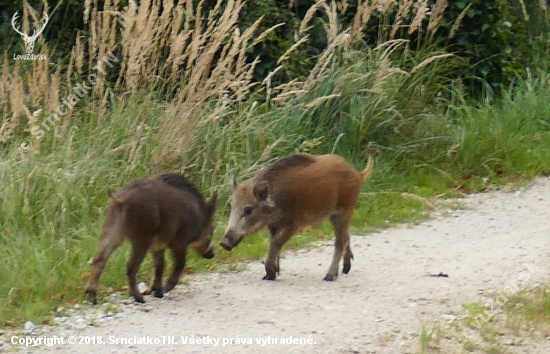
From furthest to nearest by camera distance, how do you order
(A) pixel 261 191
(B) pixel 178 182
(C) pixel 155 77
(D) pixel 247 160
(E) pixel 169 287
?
(C) pixel 155 77, (D) pixel 247 160, (A) pixel 261 191, (B) pixel 178 182, (E) pixel 169 287

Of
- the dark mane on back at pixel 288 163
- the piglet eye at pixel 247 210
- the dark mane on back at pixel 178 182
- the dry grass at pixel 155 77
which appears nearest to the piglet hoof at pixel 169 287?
the dark mane on back at pixel 178 182

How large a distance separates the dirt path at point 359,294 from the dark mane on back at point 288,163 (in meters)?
0.74

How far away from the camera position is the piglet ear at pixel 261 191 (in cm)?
729

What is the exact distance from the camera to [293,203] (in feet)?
24.5

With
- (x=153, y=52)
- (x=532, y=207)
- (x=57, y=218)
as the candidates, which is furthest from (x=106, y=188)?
(x=532, y=207)

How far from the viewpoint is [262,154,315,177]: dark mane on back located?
A: 757 cm

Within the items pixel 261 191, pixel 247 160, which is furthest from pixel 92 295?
pixel 247 160

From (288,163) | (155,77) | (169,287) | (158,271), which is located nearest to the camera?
(158,271)

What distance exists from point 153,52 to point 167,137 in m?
0.94

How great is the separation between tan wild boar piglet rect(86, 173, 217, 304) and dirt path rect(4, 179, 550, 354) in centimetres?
24

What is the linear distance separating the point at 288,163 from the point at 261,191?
1.42 ft

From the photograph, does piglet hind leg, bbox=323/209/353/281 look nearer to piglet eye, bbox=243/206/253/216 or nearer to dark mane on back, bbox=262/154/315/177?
dark mane on back, bbox=262/154/315/177

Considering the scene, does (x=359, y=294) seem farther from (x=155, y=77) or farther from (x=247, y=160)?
(x=155, y=77)

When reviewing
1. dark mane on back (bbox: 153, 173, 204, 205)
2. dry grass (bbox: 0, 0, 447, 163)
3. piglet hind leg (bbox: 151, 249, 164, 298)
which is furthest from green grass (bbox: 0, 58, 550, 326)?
dark mane on back (bbox: 153, 173, 204, 205)
